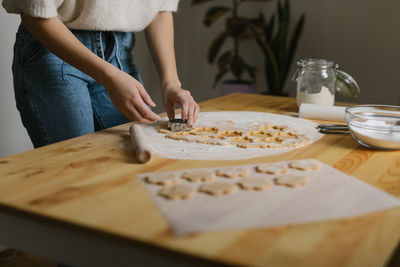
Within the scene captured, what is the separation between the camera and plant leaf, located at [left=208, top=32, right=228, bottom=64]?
300 centimetres

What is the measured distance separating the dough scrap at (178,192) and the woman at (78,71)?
0.38 meters

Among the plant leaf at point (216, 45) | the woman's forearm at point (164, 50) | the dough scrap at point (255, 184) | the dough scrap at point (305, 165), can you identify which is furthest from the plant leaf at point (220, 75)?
the dough scrap at point (255, 184)

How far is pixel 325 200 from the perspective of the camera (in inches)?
24.9

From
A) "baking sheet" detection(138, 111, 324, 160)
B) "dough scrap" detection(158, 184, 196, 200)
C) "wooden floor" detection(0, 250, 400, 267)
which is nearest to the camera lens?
"dough scrap" detection(158, 184, 196, 200)

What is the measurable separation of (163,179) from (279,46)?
7.59ft

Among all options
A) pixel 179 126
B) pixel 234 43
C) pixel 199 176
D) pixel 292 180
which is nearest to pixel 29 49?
pixel 179 126

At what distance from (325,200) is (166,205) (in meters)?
0.24

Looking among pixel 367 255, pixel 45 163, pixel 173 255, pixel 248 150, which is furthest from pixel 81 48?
pixel 367 255

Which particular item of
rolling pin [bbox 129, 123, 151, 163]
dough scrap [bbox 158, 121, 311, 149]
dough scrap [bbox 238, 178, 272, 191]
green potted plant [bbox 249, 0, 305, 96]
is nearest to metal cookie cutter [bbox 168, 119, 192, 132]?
dough scrap [bbox 158, 121, 311, 149]

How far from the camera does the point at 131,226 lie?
21.3 inches

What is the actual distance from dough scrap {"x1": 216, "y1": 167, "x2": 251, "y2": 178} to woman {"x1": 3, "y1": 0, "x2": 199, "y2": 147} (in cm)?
34

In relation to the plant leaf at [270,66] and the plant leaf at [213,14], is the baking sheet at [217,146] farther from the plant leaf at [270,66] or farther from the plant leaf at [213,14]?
the plant leaf at [213,14]

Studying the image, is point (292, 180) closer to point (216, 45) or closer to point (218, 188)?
point (218, 188)

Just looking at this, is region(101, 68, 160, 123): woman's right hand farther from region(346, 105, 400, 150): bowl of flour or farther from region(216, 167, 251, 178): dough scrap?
region(346, 105, 400, 150): bowl of flour
